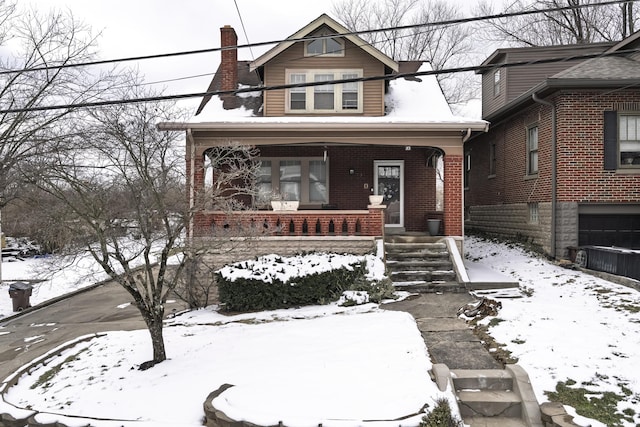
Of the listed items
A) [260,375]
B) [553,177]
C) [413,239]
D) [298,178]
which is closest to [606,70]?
[553,177]

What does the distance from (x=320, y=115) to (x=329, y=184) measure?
89.6 inches

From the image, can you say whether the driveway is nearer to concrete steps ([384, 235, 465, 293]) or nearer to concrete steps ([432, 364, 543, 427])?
concrete steps ([384, 235, 465, 293])

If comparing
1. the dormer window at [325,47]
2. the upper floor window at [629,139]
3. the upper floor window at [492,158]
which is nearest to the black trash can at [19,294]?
the dormer window at [325,47]

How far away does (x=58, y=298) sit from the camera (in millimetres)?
13297

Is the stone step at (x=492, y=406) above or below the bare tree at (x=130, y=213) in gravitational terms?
below

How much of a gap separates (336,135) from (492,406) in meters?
8.35

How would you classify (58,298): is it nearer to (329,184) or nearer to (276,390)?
(329,184)

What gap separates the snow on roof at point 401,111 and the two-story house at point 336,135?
0.03 metres

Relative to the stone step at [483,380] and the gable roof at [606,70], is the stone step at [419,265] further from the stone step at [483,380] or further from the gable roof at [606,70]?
the gable roof at [606,70]

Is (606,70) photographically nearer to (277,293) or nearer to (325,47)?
(325,47)

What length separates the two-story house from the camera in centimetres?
1155

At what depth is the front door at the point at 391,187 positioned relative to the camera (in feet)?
47.7

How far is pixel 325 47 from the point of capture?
13672 millimetres

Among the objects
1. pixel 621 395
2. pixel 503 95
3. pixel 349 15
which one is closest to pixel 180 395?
pixel 621 395
